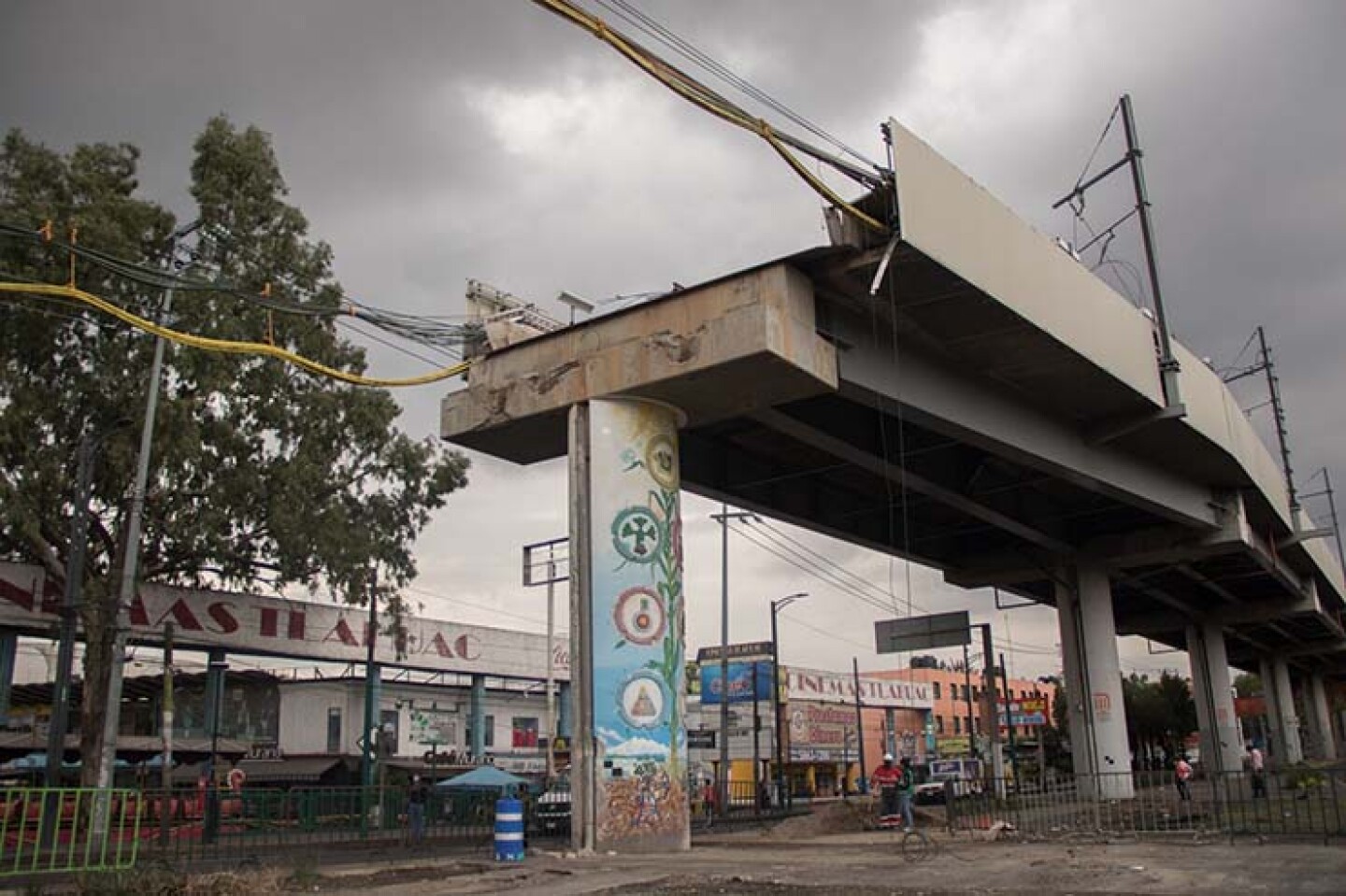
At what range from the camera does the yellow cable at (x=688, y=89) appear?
13.6 m

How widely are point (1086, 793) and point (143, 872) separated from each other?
27414 millimetres

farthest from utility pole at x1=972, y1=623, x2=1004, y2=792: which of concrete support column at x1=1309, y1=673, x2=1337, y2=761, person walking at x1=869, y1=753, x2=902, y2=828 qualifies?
concrete support column at x1=1309, y1=673, x2=1337, y2=761

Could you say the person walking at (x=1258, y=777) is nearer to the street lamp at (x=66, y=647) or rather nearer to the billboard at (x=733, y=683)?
the street lamp at (x=66, y=647)

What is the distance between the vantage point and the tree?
98.5ft

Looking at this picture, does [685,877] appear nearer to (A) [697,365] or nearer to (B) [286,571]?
(A) [697,365]

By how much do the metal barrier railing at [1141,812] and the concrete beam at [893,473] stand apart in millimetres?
7642

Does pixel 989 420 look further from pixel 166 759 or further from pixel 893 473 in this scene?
pixel 166 759

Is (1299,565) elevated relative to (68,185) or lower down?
lower down

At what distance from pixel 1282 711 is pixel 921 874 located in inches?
2966

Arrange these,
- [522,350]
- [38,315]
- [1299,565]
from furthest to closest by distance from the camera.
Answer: [1299,565], [38,315], [522,350]

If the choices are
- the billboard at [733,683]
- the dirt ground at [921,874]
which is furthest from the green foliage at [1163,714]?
the dirt ground at [921,874]

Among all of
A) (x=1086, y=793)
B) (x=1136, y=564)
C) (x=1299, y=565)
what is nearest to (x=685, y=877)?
(x=1086, y=793)

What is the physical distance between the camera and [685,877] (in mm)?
15445

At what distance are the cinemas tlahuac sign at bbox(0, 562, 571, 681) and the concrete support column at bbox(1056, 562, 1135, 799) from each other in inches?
700
